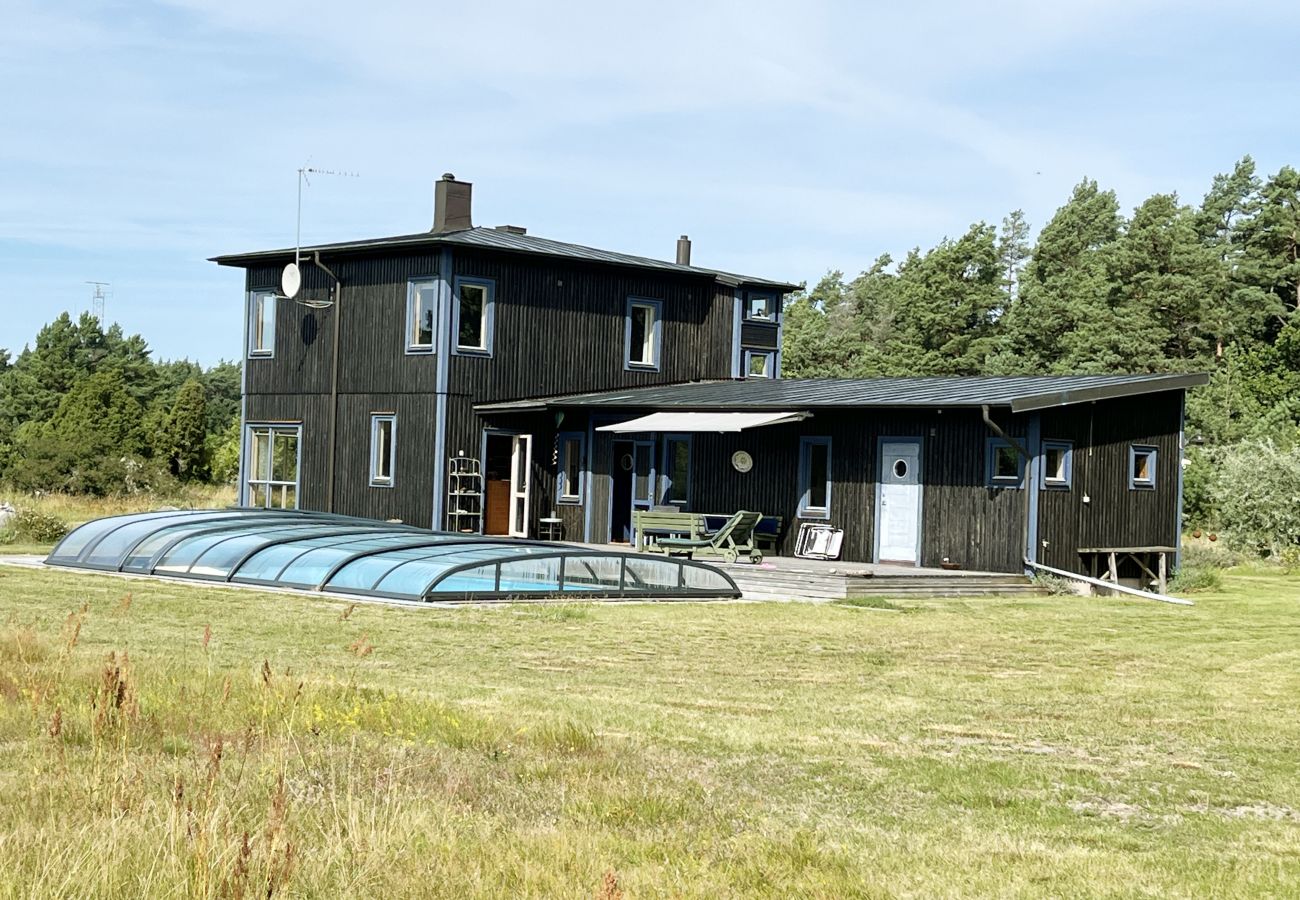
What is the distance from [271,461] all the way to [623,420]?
330 inches

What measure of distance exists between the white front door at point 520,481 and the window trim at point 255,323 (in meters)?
6.23

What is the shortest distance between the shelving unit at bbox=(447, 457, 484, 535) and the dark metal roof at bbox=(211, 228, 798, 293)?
3.95m

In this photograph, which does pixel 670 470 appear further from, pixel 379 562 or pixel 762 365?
→ pixel 379 562

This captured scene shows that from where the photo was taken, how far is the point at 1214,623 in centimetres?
1788

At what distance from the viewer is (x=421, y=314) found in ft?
92.8

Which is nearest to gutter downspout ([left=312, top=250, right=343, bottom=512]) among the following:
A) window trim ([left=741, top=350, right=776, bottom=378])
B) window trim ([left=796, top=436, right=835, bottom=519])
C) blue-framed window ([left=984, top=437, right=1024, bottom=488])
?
window trim ([left=741, top=350, right=776, bottom=378])

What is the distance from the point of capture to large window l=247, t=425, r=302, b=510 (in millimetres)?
31141

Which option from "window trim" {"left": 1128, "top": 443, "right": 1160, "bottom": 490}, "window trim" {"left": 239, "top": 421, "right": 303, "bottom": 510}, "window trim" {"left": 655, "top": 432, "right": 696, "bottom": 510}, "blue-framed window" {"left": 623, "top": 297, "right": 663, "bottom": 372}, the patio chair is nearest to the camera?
the patio chair

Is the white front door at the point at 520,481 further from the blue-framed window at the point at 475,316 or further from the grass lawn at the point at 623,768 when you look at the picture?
the grass lawn at the point at 623,768

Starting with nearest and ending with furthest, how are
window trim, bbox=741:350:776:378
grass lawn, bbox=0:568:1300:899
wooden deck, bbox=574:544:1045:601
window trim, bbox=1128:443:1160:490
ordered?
grass lawn, bbox=0:568:1300:899 → wooden deck, bbox=574:544:1045:601 → window trim, bbox=1128:443:1160:490 → window trim, bbox=741:350:776:378

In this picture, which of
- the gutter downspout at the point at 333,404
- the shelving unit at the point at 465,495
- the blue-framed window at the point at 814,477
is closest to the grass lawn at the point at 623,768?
the blue-framed window at the point at 814,477

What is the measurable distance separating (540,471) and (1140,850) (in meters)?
23.1

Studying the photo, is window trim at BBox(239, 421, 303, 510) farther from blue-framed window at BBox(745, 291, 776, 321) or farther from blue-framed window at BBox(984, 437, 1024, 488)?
blue-framed window at BBox(984, 437, 1024, 488)

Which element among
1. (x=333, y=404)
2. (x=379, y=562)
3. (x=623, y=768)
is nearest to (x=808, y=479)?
(x=379, y=562)
